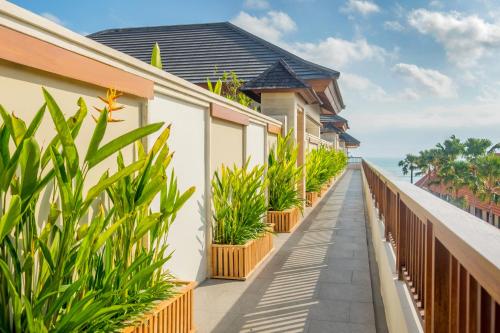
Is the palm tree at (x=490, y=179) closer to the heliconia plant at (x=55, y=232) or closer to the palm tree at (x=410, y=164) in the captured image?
the palm tree at (x=410, y=164)

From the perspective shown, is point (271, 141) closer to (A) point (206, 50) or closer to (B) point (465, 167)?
(A) point (206, 50)

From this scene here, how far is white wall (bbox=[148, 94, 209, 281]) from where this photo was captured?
401 cm

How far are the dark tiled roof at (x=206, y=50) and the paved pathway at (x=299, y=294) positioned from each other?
7.45m

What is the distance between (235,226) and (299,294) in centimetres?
112

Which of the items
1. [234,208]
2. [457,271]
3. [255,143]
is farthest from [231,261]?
[457,271]

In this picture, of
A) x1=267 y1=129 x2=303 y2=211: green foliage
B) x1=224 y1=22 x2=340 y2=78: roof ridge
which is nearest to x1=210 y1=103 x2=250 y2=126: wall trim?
x1=267 y1=129 x2=303 y2=211: green foliage

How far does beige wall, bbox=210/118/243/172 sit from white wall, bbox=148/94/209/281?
403mm

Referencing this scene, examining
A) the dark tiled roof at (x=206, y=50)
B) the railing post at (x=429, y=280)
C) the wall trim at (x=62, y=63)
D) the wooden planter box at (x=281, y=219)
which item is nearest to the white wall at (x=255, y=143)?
the wooden planter box at (x=281, y=219)

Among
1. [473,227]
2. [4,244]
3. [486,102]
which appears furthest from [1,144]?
[486,102]

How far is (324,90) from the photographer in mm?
13484

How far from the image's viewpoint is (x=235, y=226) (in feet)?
17.0

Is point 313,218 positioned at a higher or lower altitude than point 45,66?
lower

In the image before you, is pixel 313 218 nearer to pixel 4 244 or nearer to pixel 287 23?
pixel 4 244

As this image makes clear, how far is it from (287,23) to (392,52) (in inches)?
1385
